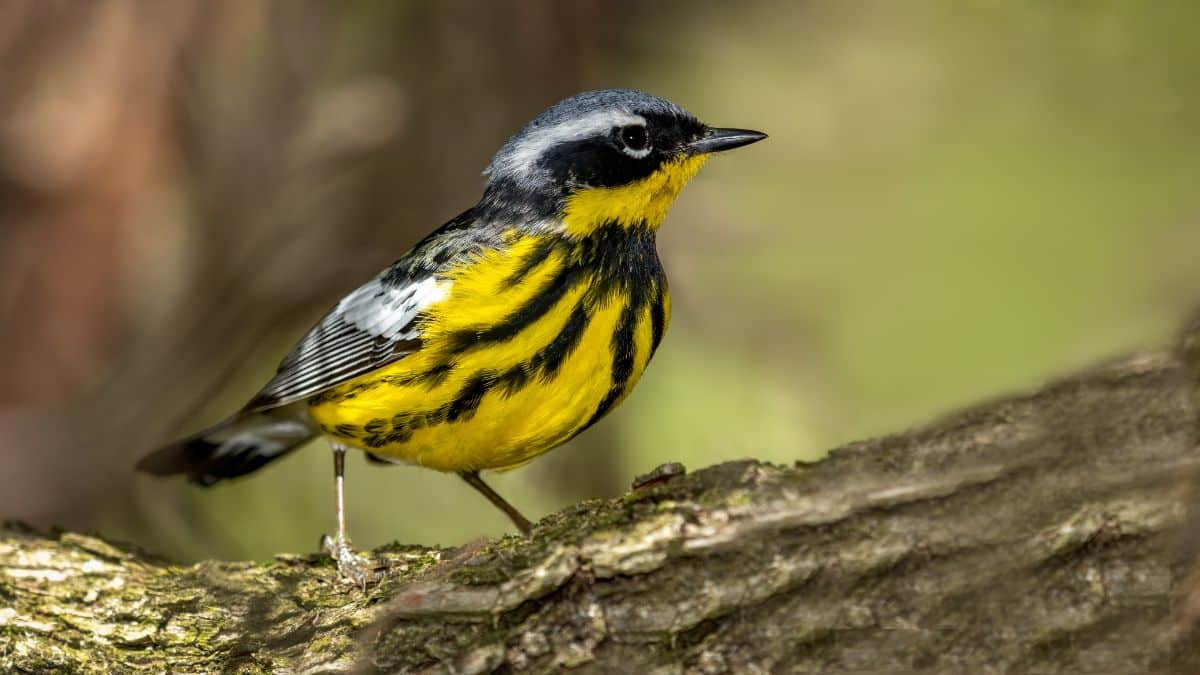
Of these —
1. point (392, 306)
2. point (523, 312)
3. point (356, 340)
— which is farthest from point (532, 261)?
point (356, 340)

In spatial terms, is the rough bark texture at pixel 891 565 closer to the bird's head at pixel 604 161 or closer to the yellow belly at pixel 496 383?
the yellow belly at pixel 496 383

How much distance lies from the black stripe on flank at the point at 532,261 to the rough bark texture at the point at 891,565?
1.10 metres

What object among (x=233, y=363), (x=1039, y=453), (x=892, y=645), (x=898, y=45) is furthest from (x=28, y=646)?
(x=898, y=45)

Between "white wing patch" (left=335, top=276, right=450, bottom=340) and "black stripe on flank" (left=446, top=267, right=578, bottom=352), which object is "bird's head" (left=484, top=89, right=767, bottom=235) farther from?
"white wing patch" (left=335, top=276, right=450, bottom=340)

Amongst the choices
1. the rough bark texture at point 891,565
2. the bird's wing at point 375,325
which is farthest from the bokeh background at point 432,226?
the rough bark texture at point 891,565

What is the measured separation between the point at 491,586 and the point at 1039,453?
122 centimetres

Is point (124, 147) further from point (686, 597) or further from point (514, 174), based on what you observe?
point (686, 597)

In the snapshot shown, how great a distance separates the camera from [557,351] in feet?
11.9

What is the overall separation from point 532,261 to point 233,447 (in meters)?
1.98

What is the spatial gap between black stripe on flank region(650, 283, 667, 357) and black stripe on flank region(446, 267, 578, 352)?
1.00ft

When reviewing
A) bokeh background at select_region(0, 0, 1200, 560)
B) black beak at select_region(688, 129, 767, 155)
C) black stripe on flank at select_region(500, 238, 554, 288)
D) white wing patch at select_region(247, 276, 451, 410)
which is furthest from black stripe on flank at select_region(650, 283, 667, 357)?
bokeh background at select_region(0, 0, 1200, 560)

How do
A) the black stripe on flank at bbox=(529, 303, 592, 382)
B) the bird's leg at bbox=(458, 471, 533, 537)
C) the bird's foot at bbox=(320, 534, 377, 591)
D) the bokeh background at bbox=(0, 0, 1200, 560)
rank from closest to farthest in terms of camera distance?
1. the bird's foot at bbox=(320, 534, 377, 591)
2. the black stripe on flank at bbox=(529, 303, 592, 382)
3. the bird's leg at bbox=(458, 471, 533, 537)
4. the bokeh background at bbox=(0, 0, 1200, 560)

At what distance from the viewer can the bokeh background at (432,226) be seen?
19.9 ft

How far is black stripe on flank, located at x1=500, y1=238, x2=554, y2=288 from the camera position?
373cm
